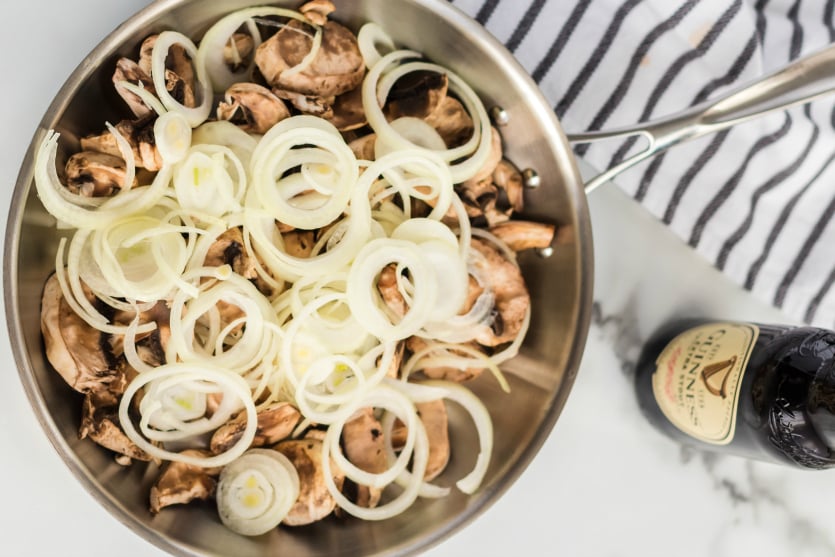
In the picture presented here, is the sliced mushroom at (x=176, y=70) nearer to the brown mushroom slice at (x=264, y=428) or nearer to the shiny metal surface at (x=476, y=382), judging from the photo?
the shiny metal surface at (x=476, y=382)

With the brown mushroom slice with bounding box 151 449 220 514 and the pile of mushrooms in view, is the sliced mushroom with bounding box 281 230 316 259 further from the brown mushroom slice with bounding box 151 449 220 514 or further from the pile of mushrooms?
the brown mushroom slice with bounding box 151 449 220 514

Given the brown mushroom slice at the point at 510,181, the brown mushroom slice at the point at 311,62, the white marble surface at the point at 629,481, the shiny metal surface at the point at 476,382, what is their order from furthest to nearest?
the white marble surface at the point at 629,481 < the brown mushroom slice at the point at 510,181 < the brown mushroom slice at the point at 311,62 < the shiny metal surface at the point at 476,382

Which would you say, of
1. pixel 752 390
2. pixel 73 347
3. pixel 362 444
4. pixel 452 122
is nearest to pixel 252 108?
pixel 452 122

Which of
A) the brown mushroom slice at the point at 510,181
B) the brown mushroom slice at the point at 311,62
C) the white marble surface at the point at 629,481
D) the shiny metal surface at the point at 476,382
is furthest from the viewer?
the white marble surface at the point at 629,481

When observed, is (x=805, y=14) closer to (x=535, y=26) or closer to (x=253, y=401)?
(x=535, y=26)

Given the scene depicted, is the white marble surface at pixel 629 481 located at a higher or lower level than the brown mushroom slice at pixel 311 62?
lower

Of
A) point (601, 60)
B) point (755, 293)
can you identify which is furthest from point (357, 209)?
point (755, 293)

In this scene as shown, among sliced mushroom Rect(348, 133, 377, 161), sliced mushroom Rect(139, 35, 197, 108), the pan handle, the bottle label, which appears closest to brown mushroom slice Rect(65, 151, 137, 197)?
sliced mushroom Rect(139, 35, 197, 108)

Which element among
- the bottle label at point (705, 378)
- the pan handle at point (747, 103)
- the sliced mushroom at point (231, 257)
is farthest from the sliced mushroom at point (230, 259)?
the bottle label at point (705, 378)
